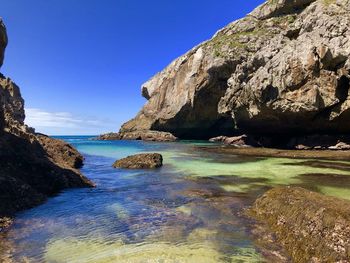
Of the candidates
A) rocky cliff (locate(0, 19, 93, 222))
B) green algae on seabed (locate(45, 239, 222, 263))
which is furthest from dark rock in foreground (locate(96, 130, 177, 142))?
green algae on seabed (locate(45, 239, 222, 263))

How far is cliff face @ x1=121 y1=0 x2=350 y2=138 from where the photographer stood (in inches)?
1433

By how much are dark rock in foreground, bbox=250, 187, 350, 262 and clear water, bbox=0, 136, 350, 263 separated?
34.2 inches

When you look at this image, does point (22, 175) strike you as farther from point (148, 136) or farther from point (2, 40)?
point (148, 136)

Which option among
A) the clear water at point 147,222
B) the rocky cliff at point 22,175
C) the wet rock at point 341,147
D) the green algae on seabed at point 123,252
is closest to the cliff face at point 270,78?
the wet rock at point 341,147

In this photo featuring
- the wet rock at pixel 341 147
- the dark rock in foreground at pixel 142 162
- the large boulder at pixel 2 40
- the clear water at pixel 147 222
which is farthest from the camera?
the wet rock at pixel 341 147

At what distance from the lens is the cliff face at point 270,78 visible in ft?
119

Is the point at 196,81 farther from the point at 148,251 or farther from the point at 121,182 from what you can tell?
the point at 148,251

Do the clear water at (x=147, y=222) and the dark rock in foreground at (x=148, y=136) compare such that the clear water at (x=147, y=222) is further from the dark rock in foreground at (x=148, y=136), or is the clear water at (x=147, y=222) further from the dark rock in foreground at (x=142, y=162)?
the dark rock in foreground at (x=148, y=136)

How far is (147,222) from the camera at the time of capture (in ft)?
35.1

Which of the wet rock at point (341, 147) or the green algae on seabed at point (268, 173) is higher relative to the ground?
the wet rock at point (341, 147)

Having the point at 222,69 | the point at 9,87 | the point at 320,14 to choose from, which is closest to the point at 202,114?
the point at 222,69

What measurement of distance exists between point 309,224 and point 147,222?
488 centimetres

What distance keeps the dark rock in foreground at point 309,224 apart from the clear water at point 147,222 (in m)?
0.87

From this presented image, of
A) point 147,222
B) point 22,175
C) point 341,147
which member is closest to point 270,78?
point 341,147
